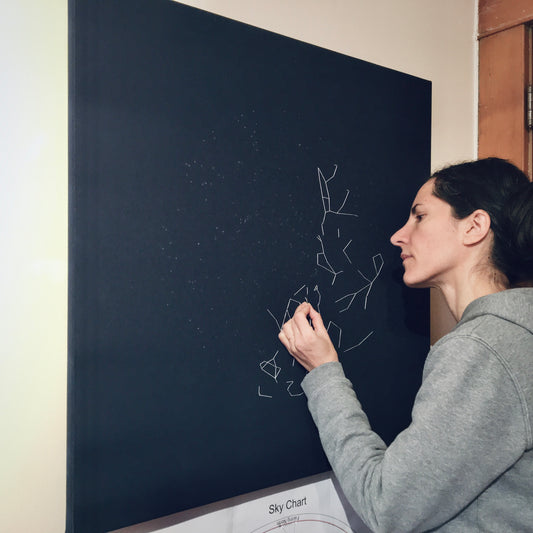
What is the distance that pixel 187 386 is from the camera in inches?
35.9

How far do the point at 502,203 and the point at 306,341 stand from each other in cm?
49

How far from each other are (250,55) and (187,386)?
2.17ft

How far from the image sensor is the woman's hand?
3.34 feet

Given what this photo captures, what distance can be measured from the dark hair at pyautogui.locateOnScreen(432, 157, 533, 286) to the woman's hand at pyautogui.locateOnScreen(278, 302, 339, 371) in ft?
1.25

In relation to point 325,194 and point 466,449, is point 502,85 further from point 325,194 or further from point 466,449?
→ point 466,449

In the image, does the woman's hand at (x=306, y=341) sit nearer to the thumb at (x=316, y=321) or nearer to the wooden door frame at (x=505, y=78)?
the thumb at (x=316, y=321)

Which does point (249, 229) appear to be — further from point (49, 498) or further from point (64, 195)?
point (49, 498)

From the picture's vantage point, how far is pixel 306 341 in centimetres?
101

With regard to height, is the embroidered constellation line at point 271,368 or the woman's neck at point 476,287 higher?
the woman's neck at point 476,287

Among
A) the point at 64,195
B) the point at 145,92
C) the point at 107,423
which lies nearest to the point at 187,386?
the point at 107,423

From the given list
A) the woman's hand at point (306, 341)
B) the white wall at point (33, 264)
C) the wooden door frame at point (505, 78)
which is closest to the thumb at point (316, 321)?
the woman's hand at point (306, 341)

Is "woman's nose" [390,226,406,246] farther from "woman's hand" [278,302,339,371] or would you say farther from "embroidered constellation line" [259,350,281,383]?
"embroidered constellation line" [259,350,281,383]

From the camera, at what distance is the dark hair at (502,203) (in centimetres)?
96

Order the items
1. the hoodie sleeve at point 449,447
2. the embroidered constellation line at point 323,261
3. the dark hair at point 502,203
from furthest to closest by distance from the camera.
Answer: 1. the embroidered constellation line at point 323,261
2. the dark hair at point 502,203
3. the hoodie sleeve at point 449,447
